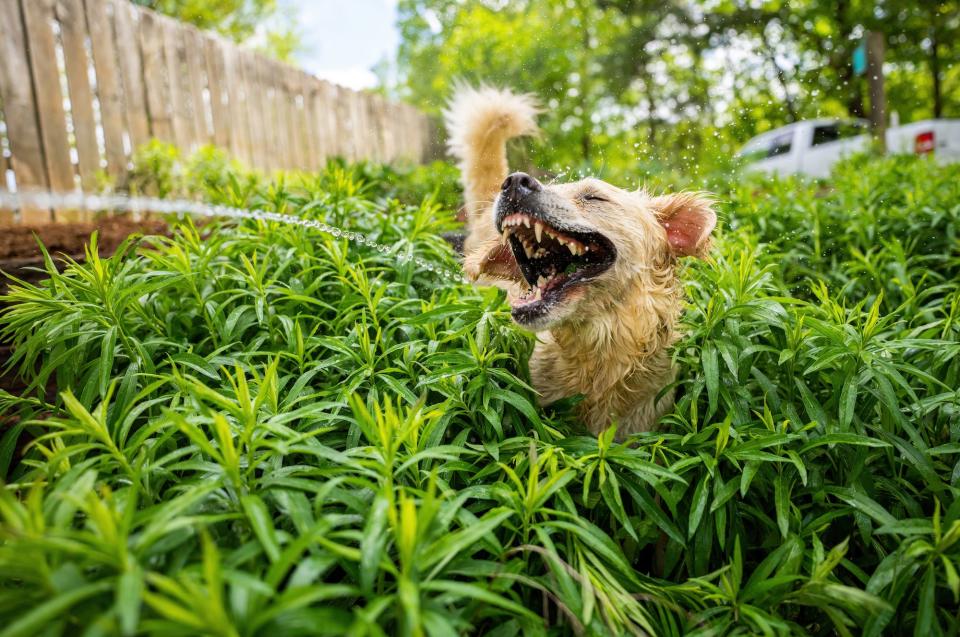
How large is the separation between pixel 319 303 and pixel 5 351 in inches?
55.6

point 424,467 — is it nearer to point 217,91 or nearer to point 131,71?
point 131,71

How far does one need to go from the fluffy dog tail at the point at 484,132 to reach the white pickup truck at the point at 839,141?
16.1 feet

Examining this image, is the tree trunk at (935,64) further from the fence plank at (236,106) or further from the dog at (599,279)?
the dog at (599,279)

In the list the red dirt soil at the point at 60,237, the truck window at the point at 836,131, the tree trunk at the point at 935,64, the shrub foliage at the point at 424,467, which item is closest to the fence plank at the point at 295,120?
the red dirt soil at the point at 60,237

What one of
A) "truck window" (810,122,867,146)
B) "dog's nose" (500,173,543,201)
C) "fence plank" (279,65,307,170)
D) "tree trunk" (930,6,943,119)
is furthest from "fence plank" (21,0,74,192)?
"tree trunk" (930,6,943,119)

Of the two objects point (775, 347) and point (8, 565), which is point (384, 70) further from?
point (8, 565)

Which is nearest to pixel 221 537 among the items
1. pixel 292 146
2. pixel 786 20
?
pixel 292 146

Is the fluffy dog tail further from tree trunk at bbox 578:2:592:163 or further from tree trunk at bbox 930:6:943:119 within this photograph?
tree trunk at bbox 930:6:943:119

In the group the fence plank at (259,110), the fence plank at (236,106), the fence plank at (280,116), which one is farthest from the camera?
the fence plank at (280,116)

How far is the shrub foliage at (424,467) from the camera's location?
3.69 feet

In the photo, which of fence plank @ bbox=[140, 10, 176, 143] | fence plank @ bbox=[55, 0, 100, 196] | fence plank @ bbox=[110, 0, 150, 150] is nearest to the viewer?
fence plank @ bbox=[55, 0, 100, 196]

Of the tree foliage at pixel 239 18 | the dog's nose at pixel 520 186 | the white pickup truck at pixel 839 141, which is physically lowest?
the dog's nose at pixel 520 186

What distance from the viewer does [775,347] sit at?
229cm

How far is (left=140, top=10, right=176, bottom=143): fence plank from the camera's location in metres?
5.68
